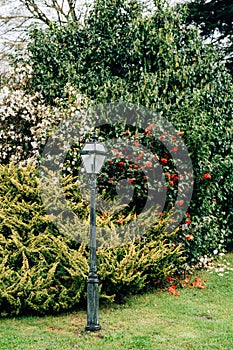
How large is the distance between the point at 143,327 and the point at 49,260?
170cm

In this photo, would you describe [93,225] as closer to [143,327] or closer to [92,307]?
[92,307]

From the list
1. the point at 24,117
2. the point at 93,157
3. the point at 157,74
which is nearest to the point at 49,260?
the point at 93,157

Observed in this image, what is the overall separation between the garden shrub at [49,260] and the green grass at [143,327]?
0.25 metres

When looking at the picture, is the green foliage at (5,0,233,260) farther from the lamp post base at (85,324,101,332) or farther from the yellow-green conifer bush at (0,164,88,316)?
the lamp post base at (85,324,101,332)

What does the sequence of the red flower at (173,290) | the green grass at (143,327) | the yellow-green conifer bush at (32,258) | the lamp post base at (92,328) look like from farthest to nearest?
the red flower at (173,290), the yellow-green conifer bush at (32,258), the lamp post base at (92,328), the green grass at (143,327)

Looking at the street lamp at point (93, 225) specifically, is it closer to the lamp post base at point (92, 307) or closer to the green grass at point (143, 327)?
the lamp post base at point (92, 307)

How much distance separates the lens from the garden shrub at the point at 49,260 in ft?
19.1

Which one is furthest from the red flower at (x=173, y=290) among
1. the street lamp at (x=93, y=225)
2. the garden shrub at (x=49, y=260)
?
the street lamp at (x=93, y=225)

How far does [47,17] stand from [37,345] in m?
11.7

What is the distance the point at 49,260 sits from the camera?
6.36m

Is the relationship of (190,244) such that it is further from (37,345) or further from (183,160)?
(37,345)

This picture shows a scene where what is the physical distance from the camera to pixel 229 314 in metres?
5.95

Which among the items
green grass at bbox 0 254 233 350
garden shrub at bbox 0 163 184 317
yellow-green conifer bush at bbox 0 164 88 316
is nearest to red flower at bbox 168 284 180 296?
green grass at bbox 0 254 233 350

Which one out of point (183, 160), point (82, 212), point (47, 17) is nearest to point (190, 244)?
point (183, 160)
